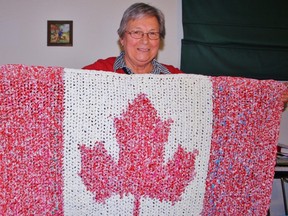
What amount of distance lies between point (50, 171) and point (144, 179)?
0.27m

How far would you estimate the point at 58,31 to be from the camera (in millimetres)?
2035

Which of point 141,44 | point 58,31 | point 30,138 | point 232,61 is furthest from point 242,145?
point 58,31

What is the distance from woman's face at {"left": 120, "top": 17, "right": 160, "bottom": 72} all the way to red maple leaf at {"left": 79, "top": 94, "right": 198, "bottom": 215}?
0.64 meters

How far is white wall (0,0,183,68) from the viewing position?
2004 mm

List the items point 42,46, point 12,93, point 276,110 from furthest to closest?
1. point 42,46
2. point 276,110
3. point 12,93

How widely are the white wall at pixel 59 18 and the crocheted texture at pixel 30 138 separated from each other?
4.31 ft

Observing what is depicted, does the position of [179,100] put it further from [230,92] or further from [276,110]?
[276,110]

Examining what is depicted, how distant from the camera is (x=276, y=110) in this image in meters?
0.91

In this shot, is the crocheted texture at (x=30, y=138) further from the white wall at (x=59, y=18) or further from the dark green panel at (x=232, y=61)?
the dark green panel at (x=232, y=61)

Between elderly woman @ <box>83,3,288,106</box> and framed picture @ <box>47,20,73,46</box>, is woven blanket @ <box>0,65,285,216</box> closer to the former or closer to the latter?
elderly woman @ <box>83,3,288,106</box>

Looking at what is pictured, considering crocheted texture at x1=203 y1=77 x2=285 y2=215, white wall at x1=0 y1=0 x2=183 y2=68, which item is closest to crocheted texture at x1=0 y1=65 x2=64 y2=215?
crocheted texture at x1=203 y1=77 x2=285 y2=215

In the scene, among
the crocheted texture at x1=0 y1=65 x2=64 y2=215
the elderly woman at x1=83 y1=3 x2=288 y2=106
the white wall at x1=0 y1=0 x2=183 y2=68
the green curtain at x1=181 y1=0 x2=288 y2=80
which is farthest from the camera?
the green curtain at x1=181 y1=0 x2=288 y2=80

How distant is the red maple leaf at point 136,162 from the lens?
832 mm

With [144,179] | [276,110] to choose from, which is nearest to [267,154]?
[276,110]
